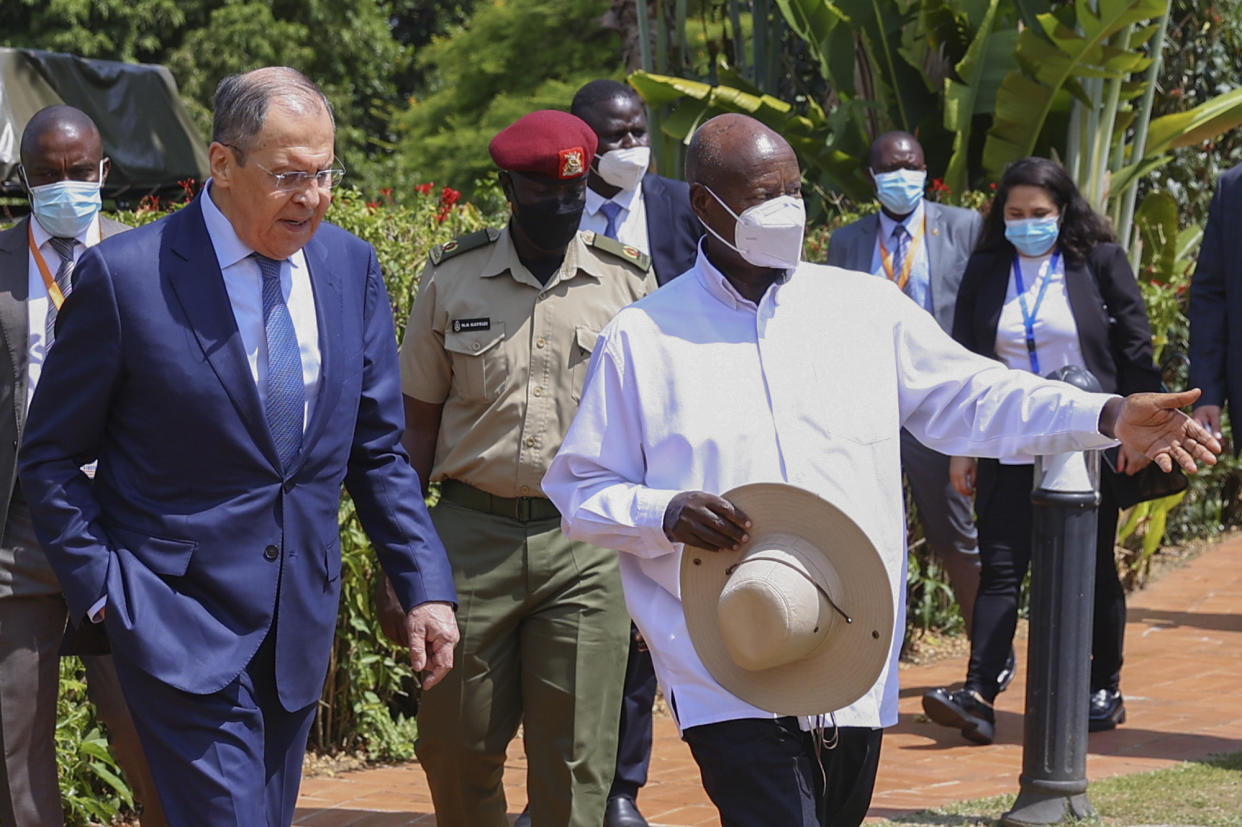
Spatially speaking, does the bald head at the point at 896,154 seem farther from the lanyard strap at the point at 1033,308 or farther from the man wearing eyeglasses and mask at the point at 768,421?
the man wearing eyeglasses and mask at the point at 768,421

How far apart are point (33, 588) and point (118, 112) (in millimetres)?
10610

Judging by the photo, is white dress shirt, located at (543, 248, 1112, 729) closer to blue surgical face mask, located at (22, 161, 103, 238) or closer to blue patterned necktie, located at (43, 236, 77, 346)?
blue patterned necktie, located at (43, 236, 77, 346)

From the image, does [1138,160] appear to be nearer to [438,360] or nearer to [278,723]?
[438,360]

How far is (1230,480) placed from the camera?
42.5 feet

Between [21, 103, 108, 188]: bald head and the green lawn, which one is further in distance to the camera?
the green lawn

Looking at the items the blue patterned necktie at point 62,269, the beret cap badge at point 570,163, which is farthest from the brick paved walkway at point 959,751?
the beret cap badge at point 570,163

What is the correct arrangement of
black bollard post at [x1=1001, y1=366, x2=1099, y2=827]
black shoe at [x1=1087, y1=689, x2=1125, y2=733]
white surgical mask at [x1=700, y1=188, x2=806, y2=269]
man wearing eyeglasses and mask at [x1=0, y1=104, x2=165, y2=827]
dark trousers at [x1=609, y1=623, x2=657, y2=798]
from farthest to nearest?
black shoe at [x1=1087, y1=689, x2=1125, y2=733]
dark trousers at [x1=609, y1=623, x2=657, y2=798]
black bollard post at [x1=1001, y1=366, x2=1099, y2=827]
man wearing eyeglasses and mask at [x1=0, y1=104, x2=165, y2=827]
white surgical mask at [x1=700, y1=188, x2=806, y2=269]

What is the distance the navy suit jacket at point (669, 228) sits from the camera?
21.0 feet

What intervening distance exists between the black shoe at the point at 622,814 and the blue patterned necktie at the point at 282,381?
8.49ft

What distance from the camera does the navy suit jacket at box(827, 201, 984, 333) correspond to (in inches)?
308

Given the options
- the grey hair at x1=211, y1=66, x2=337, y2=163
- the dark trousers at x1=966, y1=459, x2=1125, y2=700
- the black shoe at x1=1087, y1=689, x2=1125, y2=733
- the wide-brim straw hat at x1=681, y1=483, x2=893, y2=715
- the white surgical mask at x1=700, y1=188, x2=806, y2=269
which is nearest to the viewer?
the wide-brim straw hat at x1=681, y1=483, x2=893, y2=715

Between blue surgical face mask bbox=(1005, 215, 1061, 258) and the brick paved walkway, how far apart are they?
81.1 inches

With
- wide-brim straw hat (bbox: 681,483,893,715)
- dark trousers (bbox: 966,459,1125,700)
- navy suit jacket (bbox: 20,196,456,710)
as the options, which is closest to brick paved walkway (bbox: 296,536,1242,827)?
dark trousers (bbox: 966,459,1125,700)

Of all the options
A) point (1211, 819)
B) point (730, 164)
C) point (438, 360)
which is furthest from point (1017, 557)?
point (730, 164)
